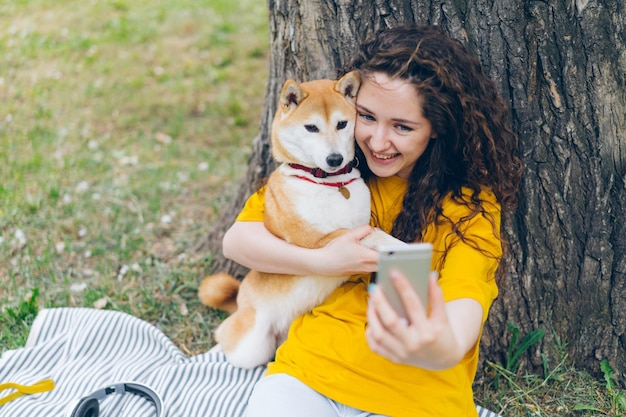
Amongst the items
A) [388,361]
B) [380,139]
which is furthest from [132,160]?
[388,361]

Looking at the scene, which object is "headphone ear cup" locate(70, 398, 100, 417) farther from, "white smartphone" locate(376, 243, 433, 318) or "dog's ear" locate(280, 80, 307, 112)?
"white smartphone" locate(376, 243, 433, 318)

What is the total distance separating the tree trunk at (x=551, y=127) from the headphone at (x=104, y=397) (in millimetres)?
1600

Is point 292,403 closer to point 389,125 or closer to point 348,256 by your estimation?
point 348,256

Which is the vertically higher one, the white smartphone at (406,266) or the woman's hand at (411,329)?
the white smartphone at (406,266)

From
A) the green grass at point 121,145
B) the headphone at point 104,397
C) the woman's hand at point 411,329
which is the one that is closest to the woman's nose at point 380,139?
the woman's hand at point 411,329

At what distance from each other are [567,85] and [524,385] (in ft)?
4.75

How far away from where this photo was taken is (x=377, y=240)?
2248 millimetres

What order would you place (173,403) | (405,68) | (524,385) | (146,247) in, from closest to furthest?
(405,68) < (173,403) < (524,385) < (146,247)

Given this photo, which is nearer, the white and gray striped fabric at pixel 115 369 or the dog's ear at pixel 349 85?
the dog's ear at pixel 349 85

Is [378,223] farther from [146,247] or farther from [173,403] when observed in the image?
[146,247]

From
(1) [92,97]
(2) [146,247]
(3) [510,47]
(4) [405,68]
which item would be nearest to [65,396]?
(2) [146,247]

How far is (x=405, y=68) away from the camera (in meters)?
2.19

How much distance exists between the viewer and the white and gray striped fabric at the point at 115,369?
264cm

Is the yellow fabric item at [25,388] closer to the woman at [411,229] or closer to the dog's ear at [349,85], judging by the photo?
the woman at [411,229]
